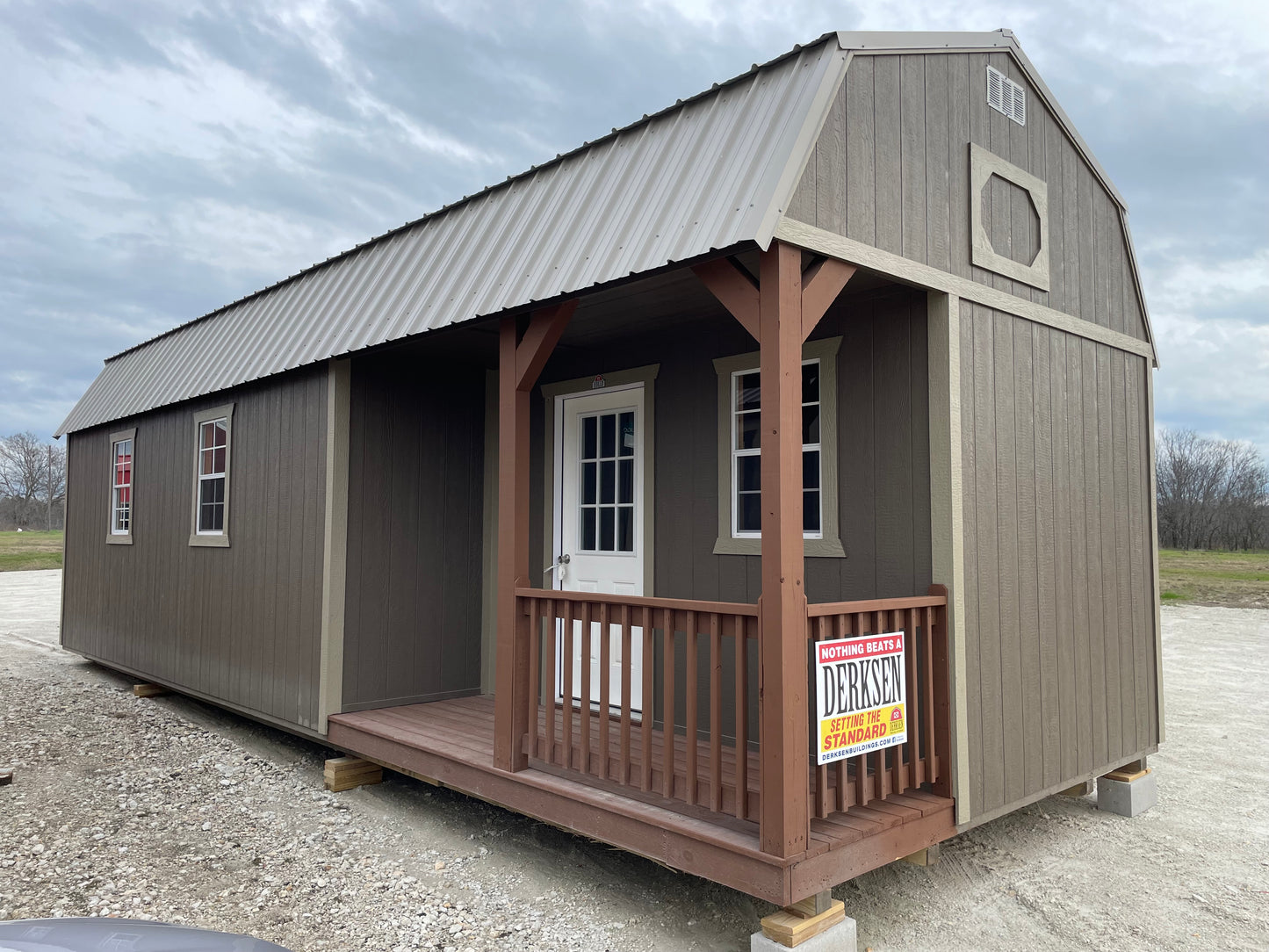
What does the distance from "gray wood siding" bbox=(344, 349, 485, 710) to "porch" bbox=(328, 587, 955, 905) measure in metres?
1.44

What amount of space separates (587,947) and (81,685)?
25.0 ft

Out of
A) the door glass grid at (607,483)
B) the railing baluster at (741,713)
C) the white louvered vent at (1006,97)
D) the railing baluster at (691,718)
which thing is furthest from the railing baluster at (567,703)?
the white louvered vent at (1006,97)

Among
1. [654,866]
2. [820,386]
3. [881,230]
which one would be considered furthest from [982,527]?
[654,866]

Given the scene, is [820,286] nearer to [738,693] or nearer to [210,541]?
[738,693]

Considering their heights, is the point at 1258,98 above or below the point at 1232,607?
above

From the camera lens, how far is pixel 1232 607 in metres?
16.6

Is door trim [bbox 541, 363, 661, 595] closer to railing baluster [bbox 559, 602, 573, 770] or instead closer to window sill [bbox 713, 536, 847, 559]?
window sill [bbox 713, 536, 847, 559]

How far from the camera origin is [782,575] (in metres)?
2.88

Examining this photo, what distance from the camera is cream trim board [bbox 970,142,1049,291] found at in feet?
13.0

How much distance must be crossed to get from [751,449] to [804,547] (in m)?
0.88

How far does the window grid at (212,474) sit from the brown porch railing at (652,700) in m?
4.04

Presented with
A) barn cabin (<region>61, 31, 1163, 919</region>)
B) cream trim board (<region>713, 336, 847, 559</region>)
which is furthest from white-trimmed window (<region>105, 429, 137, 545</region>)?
cream trim board (<region>713, 336, 847, 559</region>)

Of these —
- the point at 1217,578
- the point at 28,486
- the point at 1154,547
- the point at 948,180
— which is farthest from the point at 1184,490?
the point at 28,486

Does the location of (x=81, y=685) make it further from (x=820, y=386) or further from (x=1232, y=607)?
(x=1232, y=607)
